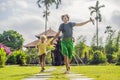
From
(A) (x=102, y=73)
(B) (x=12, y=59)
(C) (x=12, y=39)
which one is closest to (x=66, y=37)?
(A) (x=102, y=73)

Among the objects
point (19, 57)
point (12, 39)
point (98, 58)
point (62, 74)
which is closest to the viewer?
point (62, 74)

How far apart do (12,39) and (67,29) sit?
103335 millimetres

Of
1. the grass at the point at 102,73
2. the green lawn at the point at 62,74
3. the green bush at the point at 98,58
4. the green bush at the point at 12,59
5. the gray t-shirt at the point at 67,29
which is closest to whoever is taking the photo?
the grass at the point at 102,73

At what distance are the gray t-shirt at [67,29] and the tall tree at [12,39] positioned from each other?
99.4 meters

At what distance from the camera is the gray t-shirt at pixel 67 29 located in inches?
516

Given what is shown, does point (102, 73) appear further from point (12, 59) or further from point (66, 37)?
point (12, 59)

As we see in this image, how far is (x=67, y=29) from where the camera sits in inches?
519

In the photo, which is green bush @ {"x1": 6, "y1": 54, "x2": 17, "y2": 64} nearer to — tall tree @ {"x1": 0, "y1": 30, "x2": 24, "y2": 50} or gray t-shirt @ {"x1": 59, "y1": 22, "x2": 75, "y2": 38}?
gray t-shirt @ {"x1": 59, "y1": 22, "x2": 75, "y2": 38}

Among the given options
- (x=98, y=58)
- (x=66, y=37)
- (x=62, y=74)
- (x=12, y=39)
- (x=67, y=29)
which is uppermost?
(x=12, y=39)

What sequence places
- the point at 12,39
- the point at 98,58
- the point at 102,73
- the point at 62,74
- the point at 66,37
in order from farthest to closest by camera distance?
the point at 12,39
the point at 98,58
the point at 66,37
the point at 102,73
the point at 62,74

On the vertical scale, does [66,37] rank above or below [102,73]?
above

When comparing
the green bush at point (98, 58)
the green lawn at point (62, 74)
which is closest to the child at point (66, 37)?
the green lawn at point (62, 74)

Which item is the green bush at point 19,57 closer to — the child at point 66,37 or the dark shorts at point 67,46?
the child at point 66,37

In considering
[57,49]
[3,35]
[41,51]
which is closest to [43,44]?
[41,51]
